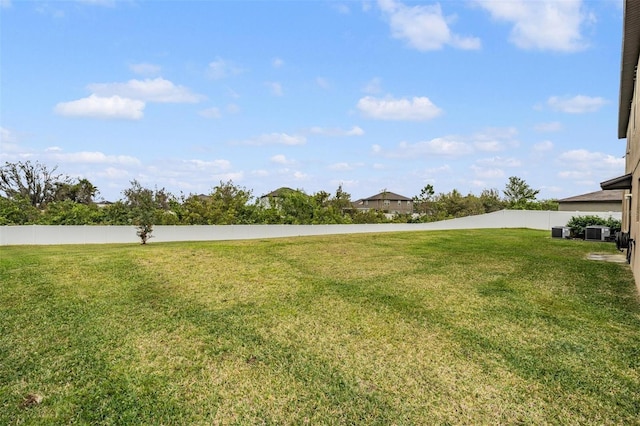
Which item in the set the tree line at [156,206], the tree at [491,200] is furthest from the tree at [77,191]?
the tree at [491,200]

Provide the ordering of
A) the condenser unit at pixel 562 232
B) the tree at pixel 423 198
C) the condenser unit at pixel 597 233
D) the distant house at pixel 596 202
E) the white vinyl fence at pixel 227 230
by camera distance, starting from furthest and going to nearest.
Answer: the tree at pixel 423 198 < the distant house at pixel 596 202 < the white vinyl fence at pixel 227 230 < the condenser unit at pixel 562 232 < the condenser unit at pixel 597 233

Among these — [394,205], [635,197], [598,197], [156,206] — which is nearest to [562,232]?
[635,197]

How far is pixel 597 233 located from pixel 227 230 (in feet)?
55.0

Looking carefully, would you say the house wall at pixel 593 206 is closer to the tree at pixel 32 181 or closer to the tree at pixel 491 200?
the tree at pixel 491 200

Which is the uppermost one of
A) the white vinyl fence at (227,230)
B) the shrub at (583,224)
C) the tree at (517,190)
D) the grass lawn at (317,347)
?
the tree at (517,190)

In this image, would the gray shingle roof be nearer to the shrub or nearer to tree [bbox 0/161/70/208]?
the shrub

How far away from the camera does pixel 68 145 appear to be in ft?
66.7

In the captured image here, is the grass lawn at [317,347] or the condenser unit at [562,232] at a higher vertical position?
the condenser unit at [562,232]

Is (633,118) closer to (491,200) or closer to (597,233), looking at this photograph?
(597,233)

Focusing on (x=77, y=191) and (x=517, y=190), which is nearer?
(x=77, y=191)

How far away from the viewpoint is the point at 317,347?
4.38m

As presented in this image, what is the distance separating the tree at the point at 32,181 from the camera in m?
27.7

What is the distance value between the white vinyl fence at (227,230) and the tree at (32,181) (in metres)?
13.0

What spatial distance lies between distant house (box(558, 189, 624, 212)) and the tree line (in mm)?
3120
